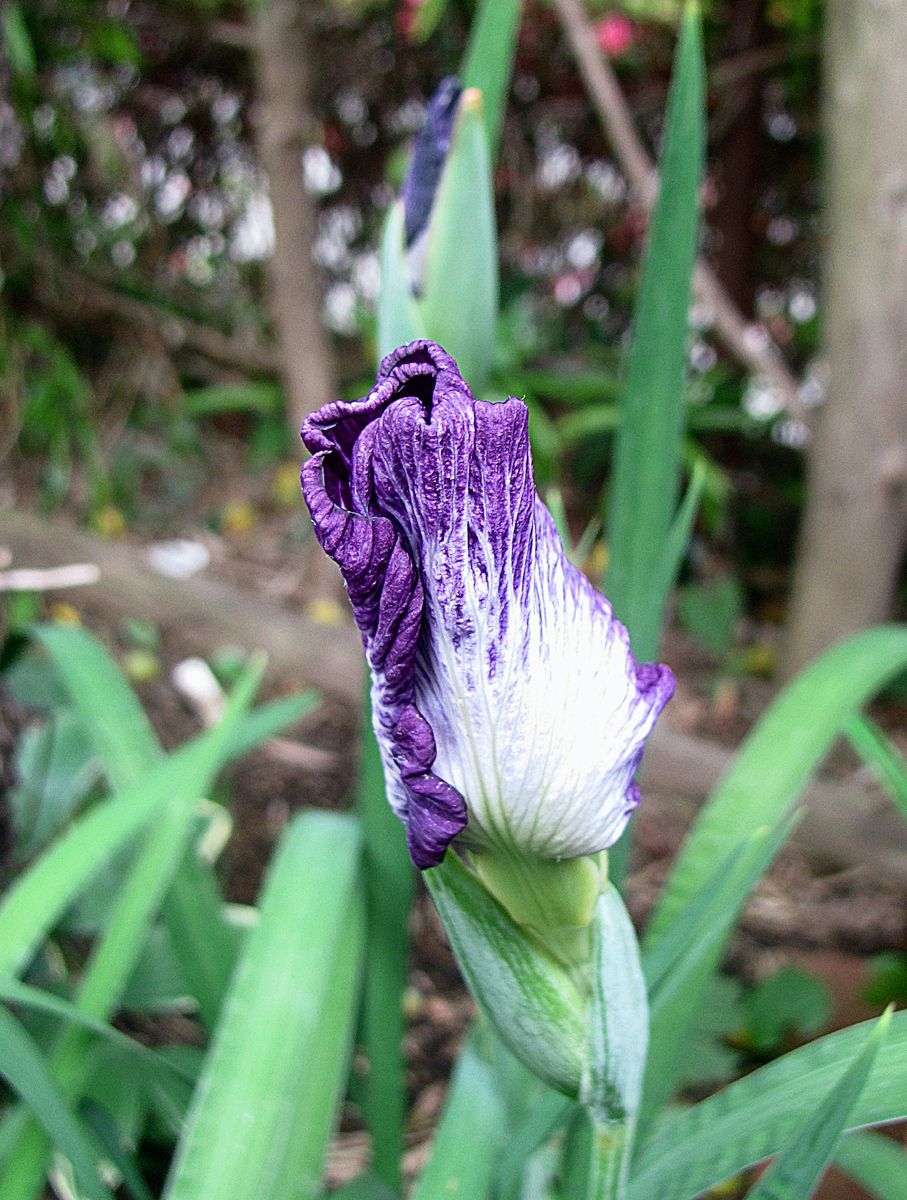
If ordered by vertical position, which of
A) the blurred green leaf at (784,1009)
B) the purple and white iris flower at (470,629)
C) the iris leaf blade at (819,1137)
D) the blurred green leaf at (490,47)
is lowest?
the blurred green leaf at (784,1009)

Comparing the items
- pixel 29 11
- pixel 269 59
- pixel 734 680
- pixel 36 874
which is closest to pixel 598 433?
pixel 734 680

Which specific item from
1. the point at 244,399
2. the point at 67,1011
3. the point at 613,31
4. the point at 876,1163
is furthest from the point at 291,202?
the point at 876,1163

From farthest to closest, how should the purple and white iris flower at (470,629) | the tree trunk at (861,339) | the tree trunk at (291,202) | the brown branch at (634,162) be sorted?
the tree trunk at (291,202) < the brown branch at (634,162) < the tree trunk at (861,339) < the purple and white iris flower at (470,629)

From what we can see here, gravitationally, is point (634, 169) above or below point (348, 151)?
below

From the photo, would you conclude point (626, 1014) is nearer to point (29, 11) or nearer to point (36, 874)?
point (36, 874)

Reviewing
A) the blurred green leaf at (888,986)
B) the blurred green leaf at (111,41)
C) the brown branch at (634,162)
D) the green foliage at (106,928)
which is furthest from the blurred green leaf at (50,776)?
the blurred green leaf at (111,41)

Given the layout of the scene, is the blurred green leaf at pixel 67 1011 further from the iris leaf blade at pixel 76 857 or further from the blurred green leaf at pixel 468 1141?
the blurred green leaf at pixel 468 1141
